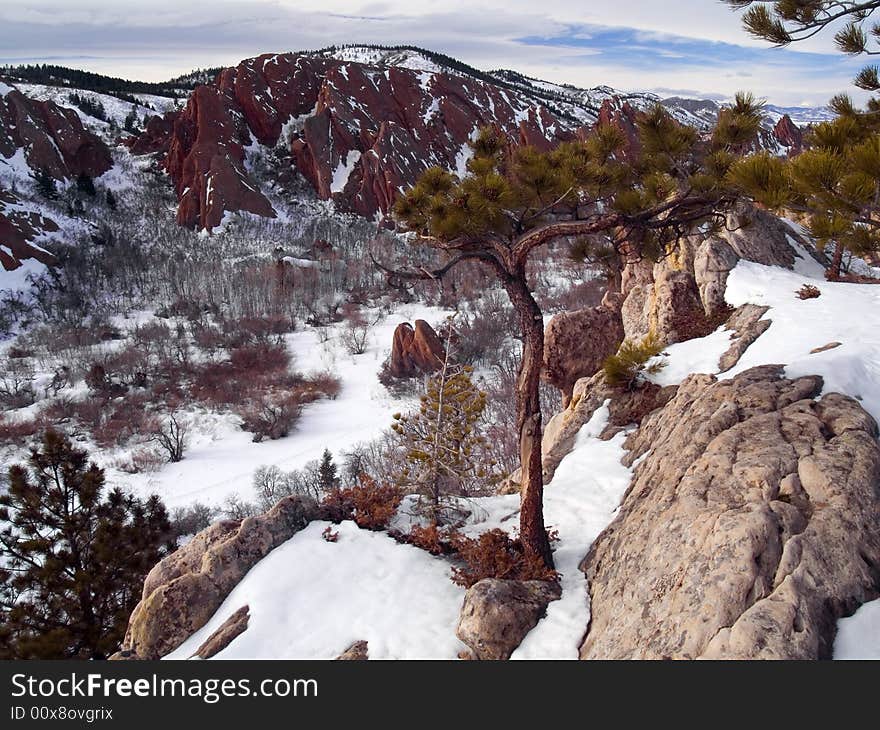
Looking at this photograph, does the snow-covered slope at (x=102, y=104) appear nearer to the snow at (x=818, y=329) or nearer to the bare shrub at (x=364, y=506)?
the bare shrub at (x=364, y=506)

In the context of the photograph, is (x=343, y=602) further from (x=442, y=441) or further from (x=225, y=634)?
(x=442, y=441)

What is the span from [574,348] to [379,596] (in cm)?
1018

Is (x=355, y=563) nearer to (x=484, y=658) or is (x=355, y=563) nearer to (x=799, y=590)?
(x=484, y=658)

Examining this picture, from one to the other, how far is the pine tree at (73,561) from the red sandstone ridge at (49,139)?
80642mm

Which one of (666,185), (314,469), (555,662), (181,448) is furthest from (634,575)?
(181,448)

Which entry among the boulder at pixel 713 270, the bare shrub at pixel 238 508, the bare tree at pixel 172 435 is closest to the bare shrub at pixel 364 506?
the boulder at pixel 713 270

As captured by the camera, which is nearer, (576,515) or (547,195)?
(547,195)

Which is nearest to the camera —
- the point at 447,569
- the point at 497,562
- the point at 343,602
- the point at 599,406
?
the point at 343,602

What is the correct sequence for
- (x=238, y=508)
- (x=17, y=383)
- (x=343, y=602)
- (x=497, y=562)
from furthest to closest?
(x=17, y=383) → (x=238, y=508) → (x=497, y=562) → (x=343, y=602)

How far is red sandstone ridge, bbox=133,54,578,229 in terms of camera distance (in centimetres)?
7694

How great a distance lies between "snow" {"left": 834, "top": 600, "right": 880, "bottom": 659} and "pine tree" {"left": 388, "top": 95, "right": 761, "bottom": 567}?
344 centimetres

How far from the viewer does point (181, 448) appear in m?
27.1

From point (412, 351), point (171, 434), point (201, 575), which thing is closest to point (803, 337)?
point (201, 575)

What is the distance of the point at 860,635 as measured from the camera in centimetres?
403
